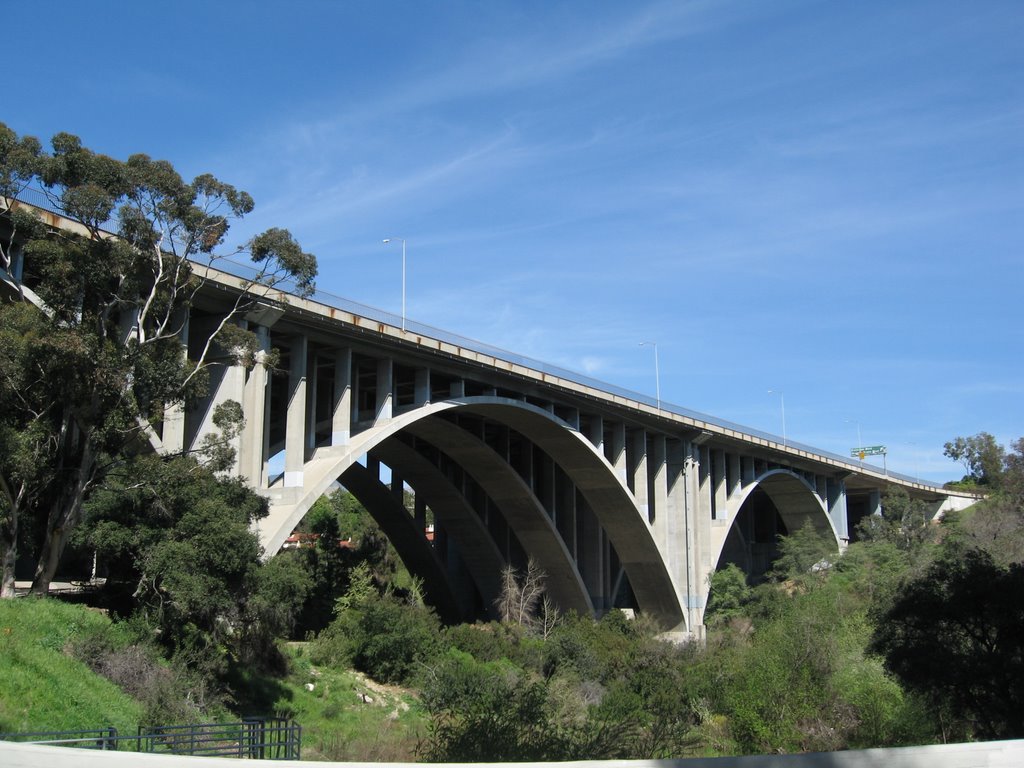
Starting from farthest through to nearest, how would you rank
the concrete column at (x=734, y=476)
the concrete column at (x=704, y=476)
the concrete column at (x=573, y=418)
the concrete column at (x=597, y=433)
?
the concrete column at (x=734, y=476) < the concrete column at (x=704, y=476) < the concrete column at (x=597, y=433) < the concrete column at (x=573, y=418)

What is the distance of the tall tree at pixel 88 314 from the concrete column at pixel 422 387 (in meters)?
11.9

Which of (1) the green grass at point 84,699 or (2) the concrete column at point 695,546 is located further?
(2) the concrete column at point 695,546

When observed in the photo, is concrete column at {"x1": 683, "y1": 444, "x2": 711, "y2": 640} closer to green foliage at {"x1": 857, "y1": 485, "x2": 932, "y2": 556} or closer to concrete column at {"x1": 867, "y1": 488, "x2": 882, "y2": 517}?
green foliage at {"x1": 857, "y1": 485, "x2": 932, "y2": 556}

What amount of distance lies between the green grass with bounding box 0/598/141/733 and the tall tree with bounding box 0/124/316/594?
1362mm

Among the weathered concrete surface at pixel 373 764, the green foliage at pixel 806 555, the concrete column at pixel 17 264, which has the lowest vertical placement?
the weathered concrete surface at pixel 373 764

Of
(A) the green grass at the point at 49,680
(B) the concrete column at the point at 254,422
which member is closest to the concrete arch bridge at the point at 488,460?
(B) the concrete column at the point at 254,422

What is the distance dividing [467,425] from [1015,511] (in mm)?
40183

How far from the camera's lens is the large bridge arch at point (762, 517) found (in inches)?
2336

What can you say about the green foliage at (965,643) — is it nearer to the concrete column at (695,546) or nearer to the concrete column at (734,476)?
the concrete column at (695,546)

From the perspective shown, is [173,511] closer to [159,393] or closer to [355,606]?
[159,393]

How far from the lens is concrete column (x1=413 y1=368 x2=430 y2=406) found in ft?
115

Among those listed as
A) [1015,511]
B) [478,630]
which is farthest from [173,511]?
[1015,511]

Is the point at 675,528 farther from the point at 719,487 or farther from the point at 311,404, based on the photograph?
the point at 311,404

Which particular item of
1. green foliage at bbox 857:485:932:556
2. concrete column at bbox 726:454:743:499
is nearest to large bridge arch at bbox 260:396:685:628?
concrete column at bbox 726:454:743:499
